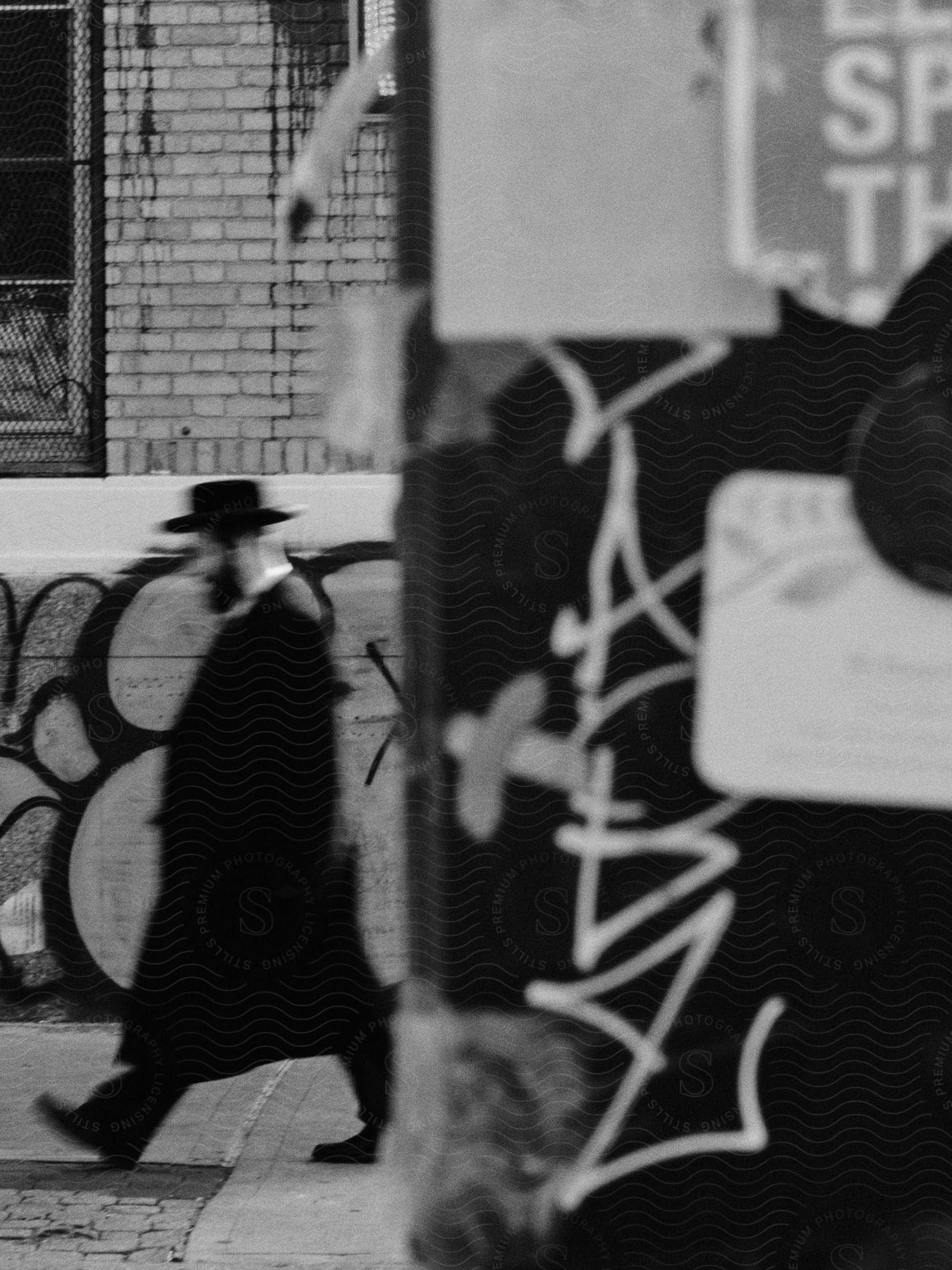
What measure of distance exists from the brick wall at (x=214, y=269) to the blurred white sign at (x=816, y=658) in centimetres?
207

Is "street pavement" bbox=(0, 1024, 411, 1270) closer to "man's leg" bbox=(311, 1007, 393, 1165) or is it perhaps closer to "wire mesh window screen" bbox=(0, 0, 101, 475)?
"man's leg" bbox=(311, 1007, 393, 1165)

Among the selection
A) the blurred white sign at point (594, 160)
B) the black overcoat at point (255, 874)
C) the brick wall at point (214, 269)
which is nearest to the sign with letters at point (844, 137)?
the blurred white sign at point (594, 160)

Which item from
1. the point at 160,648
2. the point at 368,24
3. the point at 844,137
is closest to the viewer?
the point at 844,137

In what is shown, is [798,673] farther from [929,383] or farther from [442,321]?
[442,321]

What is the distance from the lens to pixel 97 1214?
3.29 metres

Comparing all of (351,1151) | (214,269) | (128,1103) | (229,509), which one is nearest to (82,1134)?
(128,1103)

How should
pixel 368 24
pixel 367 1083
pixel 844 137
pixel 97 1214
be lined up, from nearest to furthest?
pixel 844 137 → pixel 97 1214 → pixel 367 1083 → pixel 368 24

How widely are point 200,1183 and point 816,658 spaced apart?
7.25ft

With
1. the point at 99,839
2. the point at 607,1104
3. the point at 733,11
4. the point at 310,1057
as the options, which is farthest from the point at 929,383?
the point at 99,839

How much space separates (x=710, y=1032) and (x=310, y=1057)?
2015 mm

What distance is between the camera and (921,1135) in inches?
83.0

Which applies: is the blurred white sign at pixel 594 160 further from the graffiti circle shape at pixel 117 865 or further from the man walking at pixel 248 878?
the graffiti circle shape at pixel 117 865

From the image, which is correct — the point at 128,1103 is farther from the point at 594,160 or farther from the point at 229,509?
the point at 594,160

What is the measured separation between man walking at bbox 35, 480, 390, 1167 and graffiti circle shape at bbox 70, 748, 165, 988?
0.48 feet
